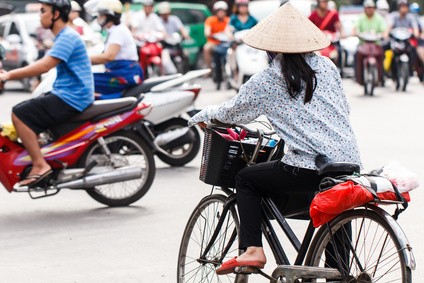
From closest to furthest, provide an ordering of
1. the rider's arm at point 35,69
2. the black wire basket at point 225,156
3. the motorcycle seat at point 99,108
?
the black wire basket at point 225,156, the rider's arm at point 35,69, the motorcycle seat at point 99,108

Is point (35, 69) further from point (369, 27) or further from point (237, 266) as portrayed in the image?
point (369, 27)

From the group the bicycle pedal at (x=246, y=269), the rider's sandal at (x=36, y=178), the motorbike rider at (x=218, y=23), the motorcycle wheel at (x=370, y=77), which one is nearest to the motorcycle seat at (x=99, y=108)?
the rider's sandal at (x=36, y=178)

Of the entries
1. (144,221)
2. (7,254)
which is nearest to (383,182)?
(7,254)

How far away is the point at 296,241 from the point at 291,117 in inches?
22.4

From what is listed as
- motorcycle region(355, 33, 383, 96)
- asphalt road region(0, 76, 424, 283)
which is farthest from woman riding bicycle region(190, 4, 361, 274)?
motorcycle region(355, 33, 383, 96)

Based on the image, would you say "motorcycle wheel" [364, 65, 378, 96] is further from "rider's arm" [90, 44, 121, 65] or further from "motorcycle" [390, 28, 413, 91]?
"rider's arm" [90, 44, 121, 65]

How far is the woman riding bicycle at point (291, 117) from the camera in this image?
202 inches

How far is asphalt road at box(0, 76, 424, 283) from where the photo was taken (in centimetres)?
707

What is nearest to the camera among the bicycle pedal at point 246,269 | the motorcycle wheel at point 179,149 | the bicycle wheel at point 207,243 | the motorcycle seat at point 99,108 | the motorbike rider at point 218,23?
the bicycle pedal at point 246,269

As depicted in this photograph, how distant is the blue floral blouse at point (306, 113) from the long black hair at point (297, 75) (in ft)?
0.11

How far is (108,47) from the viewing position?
11.0m

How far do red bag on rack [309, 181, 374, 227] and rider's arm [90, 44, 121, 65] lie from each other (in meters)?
6.33

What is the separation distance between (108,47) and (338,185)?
21.5 ft

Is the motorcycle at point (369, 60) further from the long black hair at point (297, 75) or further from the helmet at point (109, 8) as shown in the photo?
the long black hair at point (297, 75)
